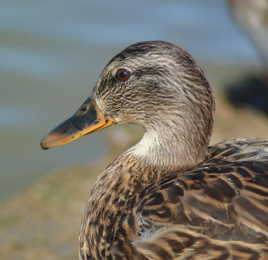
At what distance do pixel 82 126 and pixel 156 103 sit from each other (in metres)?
0.39

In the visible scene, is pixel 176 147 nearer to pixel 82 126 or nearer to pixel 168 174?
pixel 168 174

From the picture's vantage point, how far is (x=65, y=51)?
8281mm

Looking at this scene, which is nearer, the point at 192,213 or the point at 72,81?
the point at 192,213

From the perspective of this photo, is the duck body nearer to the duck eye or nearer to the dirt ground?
the duck eye

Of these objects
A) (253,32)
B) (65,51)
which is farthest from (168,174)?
(65,51)

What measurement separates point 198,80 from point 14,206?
8.74 ft

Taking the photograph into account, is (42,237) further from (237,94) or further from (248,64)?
(248,64)

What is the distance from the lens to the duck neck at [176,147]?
139 inches

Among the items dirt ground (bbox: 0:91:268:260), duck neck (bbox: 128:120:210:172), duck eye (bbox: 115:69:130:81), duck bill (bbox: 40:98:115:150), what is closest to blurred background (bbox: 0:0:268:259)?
dirt ground (bbox: 0:91:268:260)

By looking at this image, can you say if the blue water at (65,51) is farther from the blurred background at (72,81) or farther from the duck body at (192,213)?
the duck body at (192,213)

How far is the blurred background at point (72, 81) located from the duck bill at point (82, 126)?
1.39m

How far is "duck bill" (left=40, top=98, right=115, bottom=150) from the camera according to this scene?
145 inches

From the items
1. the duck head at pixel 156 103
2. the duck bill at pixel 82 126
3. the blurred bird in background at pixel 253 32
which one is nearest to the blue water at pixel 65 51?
the blurred bird in background at pixel 253 32

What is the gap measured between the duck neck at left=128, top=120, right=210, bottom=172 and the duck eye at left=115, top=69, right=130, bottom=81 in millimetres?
272
